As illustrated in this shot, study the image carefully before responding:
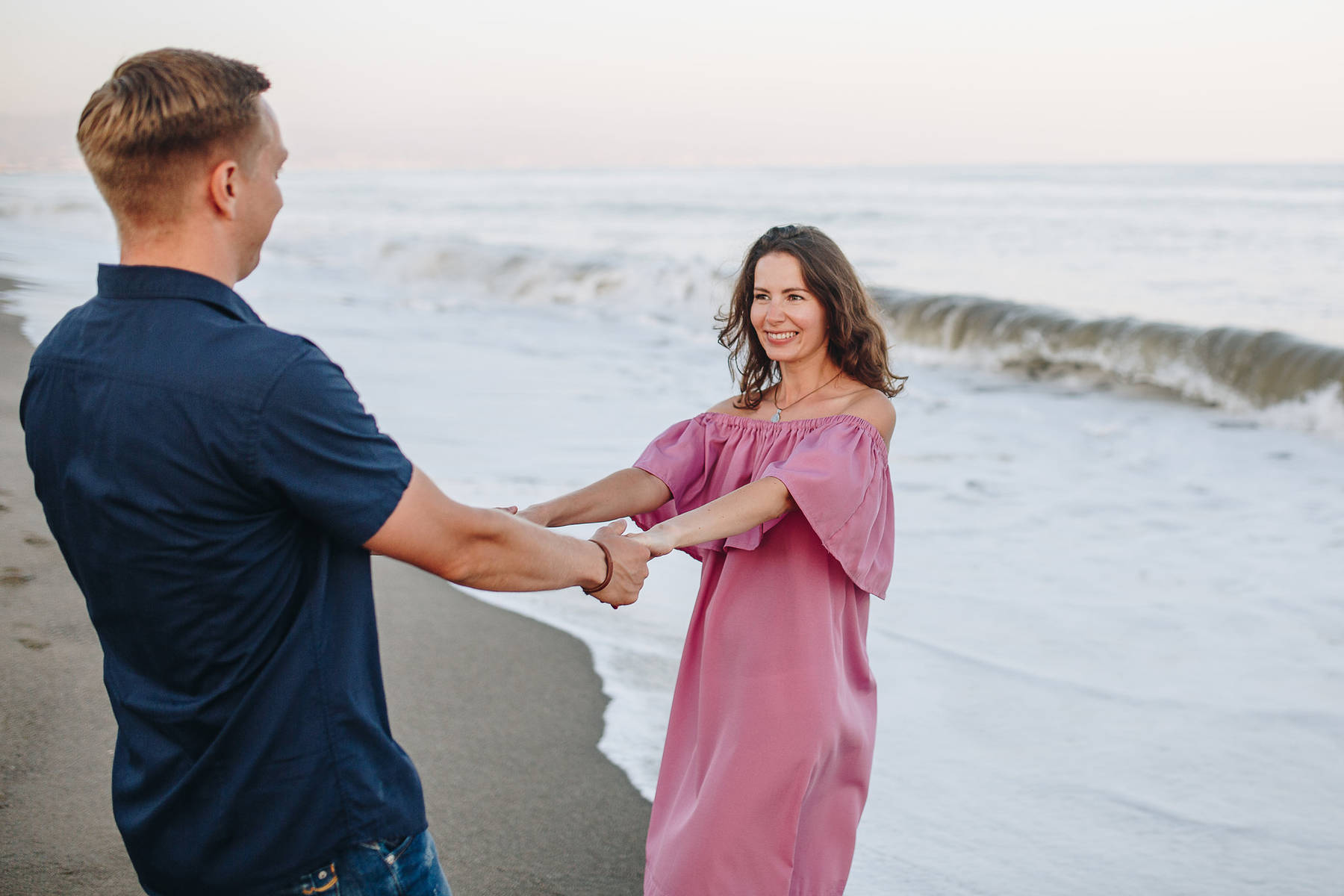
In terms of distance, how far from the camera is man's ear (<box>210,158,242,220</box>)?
1602 mm

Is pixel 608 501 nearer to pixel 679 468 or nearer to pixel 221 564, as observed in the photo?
pixel 679 468

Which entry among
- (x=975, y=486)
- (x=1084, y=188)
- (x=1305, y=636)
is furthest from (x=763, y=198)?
(x=1305, y=636)

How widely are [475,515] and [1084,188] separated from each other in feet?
155

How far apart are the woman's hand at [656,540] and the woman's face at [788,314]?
67 centimetres

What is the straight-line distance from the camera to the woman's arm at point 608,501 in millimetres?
2877

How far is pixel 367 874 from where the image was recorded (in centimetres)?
172

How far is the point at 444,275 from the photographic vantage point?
25.2 meters

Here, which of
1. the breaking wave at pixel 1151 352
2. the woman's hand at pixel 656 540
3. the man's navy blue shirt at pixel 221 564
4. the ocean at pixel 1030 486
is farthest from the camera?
the breaking wave at pixel 1151 352

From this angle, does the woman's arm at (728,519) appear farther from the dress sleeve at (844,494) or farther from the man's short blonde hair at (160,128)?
the man's short blonde hair at (160,128)

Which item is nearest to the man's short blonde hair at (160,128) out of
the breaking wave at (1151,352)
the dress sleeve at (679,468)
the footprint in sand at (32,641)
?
the dress sleeve at (679,468)

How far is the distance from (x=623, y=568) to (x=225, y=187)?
A: 1180 millimetres

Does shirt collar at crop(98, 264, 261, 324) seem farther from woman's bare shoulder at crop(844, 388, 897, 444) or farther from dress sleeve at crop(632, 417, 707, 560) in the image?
woman's bare shoulder at crop(844, 388, 897, 444)

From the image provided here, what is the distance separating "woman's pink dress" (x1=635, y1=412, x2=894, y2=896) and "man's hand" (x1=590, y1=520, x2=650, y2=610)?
0.33 meters

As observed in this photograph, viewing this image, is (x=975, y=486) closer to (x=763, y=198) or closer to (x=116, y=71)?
(x=116, y=71)
